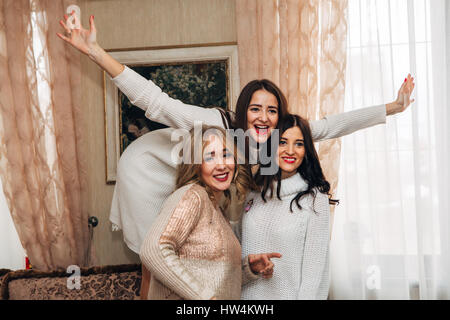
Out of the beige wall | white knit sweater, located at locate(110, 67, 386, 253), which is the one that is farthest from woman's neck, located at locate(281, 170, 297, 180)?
the beige wall

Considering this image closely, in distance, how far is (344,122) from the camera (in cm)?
190

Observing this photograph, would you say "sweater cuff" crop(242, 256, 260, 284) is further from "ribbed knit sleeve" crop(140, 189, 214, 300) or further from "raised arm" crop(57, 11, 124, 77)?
"raised arm" crop(57, 11, 124, 77)

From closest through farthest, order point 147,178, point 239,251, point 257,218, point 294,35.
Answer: point 239,251 < point 257,218 < point 147,178 < point 294,35

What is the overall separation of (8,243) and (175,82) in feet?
5.20

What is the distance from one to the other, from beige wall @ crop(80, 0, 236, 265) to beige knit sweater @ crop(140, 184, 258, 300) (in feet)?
4.77

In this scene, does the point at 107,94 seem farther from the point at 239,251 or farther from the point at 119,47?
the point at 239,251

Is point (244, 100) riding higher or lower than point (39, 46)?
lower

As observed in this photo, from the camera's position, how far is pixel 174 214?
4.39 ft

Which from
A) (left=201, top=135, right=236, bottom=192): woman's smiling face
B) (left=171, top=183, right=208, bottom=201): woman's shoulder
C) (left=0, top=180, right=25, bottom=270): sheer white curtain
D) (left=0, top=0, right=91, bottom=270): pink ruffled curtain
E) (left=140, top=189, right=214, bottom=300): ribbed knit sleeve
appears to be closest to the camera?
(left=140, top=189, right=214, bottom=300): ribbed knit sleeve

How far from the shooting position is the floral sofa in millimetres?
2188

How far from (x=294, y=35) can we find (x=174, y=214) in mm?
1535

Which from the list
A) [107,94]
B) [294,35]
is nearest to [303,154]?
[294,35]

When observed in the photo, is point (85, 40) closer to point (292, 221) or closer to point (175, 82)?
point (175, 82)

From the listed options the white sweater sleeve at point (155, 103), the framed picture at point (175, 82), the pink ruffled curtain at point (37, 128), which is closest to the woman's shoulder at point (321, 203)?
the white sweater sleeve at point (155, 103)
